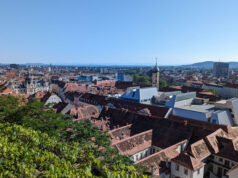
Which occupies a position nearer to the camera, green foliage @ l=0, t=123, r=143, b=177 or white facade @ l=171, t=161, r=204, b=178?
green foliage @ l=0, t=123, r=143, b=177

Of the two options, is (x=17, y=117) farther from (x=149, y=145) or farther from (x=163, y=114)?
(x=163, y=114)

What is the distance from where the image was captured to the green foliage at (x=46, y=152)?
9.66 metres

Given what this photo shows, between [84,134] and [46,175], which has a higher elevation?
[46,175]

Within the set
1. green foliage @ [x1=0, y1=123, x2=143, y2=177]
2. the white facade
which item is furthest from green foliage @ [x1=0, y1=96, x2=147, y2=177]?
the white facade

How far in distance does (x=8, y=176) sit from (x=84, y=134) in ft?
42.5

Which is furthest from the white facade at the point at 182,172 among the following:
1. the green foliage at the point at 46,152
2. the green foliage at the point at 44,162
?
the green foliage at the point at 44,162

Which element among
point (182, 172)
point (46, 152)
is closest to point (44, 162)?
point (46, 152)

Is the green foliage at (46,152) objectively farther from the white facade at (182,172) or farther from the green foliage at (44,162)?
the white facade at (182,172)

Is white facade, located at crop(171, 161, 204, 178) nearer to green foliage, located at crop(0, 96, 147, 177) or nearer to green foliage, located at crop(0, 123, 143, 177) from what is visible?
green foliage, located at crop(0, 96, 147, 177)

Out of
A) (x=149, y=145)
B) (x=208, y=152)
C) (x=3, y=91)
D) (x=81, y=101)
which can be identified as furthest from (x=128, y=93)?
(x=3, y=91)

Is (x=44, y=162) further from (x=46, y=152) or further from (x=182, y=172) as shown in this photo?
(x=182, y=172)

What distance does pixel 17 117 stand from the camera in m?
22.9

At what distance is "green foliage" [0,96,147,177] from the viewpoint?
9.66m

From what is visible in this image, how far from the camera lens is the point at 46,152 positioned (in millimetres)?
11688
